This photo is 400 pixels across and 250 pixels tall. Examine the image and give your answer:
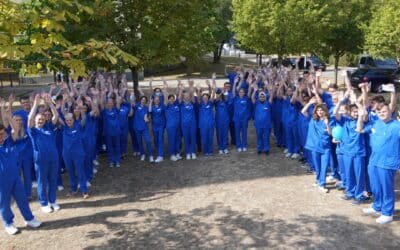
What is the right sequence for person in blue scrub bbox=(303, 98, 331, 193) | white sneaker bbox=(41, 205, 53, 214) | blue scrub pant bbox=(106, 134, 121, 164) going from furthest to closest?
blue scrub pant bbox=(106, 134, 121, 164), person in blue scrub bbox=(303, 98, 331, 193), white sneaker bbox=(41, 205, 53, 214)

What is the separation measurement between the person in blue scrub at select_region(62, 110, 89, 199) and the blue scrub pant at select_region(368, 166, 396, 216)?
17.7 ft

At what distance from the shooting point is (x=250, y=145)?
41.1 ft

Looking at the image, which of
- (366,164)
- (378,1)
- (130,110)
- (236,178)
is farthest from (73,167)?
(378,1)

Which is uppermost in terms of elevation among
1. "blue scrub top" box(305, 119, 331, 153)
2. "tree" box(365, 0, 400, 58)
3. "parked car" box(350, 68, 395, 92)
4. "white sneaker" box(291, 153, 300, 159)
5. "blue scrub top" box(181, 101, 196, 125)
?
"tree" box(365, 0, 400, 58)

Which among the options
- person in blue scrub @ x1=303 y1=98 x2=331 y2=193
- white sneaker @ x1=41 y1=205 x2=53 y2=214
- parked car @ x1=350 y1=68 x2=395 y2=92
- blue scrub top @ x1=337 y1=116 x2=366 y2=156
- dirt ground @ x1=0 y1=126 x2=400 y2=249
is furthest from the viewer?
parked car @ x1=350 y1=68 x2=395 y2=92

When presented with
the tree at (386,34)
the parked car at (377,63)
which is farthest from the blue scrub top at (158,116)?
the parked car at (377,63)

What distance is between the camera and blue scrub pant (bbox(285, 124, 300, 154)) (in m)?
10.8

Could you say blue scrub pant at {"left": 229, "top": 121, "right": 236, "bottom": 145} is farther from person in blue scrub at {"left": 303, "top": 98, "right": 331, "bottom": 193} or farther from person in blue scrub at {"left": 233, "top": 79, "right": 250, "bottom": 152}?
person in blue scrub at {"left": 303, "top": 98, "right": 331, "bottom": 193}

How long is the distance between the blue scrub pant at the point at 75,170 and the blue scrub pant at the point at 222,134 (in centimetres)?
409

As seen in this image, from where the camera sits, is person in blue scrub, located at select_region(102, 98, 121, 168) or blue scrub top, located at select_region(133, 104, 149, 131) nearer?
person in blue scrub, located at select_region(102, 98, 121, 168)

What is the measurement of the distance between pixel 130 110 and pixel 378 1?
2577 centimetres

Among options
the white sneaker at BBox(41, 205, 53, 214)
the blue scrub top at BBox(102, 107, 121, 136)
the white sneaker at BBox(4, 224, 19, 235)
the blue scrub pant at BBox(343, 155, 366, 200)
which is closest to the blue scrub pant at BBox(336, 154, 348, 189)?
the blue scrub pant at BBox(343, 155, 366, 200)

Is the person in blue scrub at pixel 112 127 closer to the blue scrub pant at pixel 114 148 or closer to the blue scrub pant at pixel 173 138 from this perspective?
the blue scrub pant at pixel 114 148

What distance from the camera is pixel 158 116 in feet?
35.7
